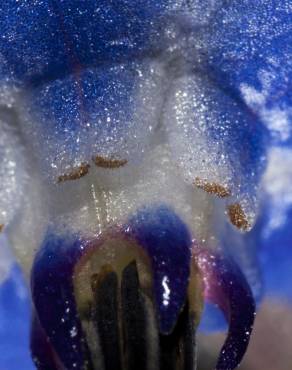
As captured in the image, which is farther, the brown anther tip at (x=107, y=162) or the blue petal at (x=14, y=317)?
the blue petal at (x=14, y=317)

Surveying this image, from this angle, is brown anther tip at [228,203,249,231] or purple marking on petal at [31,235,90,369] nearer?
purple marking on petal at [31,235,90,369]

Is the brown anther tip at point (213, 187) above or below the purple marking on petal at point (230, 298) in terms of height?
above

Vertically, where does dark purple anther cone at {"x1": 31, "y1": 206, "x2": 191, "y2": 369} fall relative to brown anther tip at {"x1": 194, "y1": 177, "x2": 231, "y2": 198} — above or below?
below

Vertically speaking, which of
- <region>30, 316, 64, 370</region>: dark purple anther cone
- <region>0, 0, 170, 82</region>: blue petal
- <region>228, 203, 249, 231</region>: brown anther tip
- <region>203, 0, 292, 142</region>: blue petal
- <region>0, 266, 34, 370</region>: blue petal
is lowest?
<region>30, 316, 64, 370</region>: dark purple anther cone

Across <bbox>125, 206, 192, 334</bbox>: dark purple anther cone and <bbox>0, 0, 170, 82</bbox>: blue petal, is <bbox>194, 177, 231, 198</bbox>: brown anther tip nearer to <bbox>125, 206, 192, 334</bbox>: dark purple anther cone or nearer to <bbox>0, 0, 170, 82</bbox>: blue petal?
<bbox>125, 206, 192, 334</bbox>: dark purple anther cone

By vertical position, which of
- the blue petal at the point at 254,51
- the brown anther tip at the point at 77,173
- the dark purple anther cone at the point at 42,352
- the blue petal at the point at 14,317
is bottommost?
the dark purple anther cone at the point at 42,352

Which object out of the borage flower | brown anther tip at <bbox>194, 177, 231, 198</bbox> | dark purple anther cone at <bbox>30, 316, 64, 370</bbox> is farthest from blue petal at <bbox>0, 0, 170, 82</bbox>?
dark purple anther cone at <bbox>30, 316, 64, 370</bbox>

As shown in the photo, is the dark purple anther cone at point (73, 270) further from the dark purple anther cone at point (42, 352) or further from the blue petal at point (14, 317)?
the blue petal at point (14, 317)

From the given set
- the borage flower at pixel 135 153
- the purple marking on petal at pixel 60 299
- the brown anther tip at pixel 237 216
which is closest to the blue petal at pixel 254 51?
the borage flower at pixel 135 153
